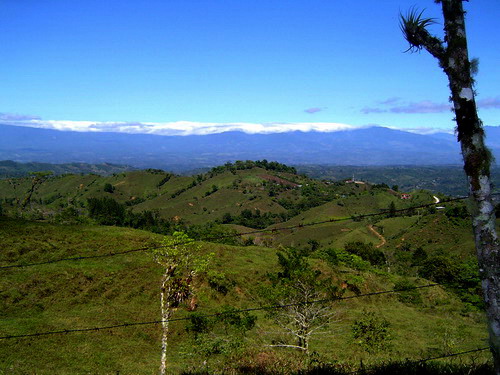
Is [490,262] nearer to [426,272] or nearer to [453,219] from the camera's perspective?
[426,272]

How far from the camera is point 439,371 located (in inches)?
328

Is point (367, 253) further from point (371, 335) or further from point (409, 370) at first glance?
point (409, 370)

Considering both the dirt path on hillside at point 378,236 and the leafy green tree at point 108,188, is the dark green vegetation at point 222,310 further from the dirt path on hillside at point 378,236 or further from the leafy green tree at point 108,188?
the leafy green tree at point 108,188

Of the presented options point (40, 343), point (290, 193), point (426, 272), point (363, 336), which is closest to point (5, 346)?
point (40, 343)

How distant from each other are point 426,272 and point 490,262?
69456mm

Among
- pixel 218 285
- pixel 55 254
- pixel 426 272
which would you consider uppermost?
pixel 55 254

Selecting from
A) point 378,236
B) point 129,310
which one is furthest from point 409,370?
point 378,236

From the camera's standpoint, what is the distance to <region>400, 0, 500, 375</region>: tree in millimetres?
6371

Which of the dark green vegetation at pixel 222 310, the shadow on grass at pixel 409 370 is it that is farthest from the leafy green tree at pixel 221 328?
the shadow on grass at pixel 409 370

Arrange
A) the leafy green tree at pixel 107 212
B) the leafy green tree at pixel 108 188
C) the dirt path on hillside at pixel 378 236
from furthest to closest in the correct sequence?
the leafy green tree at pixel 108 188
the dirt path on hillside at pixel 378 236
the leafy green tree at pixel 107 212

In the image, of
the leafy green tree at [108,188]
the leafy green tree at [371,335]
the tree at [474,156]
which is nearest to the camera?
the tree at [474,156]

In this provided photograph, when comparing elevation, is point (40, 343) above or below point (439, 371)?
below

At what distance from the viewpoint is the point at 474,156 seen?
6453 millimetres

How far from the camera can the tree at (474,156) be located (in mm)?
6371
